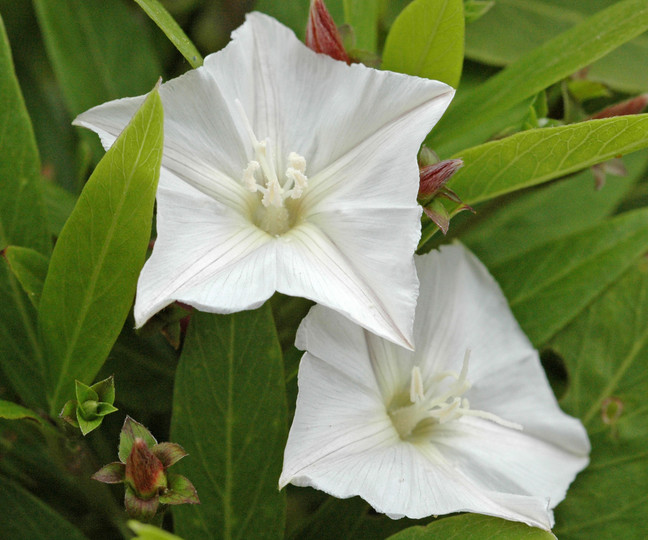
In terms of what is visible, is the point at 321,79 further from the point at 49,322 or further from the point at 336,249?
the point at 49,322

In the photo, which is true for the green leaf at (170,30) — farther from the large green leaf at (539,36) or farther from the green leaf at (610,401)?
the green leaf at (610,401)

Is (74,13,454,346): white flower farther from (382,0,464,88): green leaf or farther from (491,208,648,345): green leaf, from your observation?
(491,208,648,345): green leaf

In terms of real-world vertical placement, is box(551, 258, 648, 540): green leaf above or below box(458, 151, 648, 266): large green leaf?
below

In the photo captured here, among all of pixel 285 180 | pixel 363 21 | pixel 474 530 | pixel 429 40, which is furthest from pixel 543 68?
pixel 474 530

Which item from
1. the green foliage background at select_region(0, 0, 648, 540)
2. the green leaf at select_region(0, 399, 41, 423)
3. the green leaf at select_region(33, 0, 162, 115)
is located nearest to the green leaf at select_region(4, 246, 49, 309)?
the green foliage background at select_region(0, 0, 648, 540)

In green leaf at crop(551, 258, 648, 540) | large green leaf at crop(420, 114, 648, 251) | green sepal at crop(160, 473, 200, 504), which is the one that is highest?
large green leaf at crop(420, 114, 648, 251)

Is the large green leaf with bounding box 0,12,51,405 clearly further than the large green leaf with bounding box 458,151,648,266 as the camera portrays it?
No

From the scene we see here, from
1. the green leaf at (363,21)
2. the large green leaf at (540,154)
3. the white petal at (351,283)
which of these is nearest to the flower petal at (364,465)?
the white petal at (351,283)
